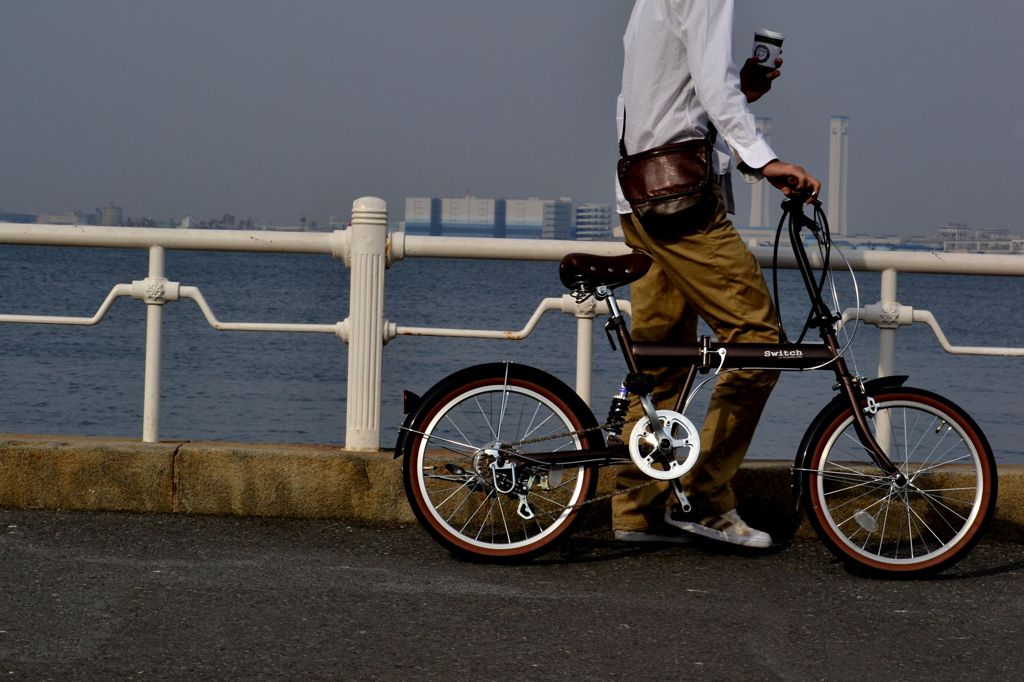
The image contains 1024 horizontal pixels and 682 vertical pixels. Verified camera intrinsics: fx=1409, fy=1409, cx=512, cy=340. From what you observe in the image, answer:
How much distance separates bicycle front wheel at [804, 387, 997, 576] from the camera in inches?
185

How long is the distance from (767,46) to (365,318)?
178cm

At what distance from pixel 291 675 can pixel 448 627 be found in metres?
0.61

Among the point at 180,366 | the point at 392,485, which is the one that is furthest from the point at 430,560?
the point at 180,366

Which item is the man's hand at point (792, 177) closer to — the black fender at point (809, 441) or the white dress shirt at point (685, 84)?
the white dress shirt at point (685, 84)

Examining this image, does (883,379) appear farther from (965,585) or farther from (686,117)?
(686,117)

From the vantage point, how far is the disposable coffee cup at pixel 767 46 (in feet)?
16.1

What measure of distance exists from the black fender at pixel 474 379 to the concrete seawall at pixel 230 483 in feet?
1.80

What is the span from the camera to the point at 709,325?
183 inches

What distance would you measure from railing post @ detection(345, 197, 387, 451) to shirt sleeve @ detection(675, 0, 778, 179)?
1413 millimetres

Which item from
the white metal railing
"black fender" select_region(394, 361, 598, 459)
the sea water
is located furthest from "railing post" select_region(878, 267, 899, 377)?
"black fender" select_region(394, 361, 598, 459)

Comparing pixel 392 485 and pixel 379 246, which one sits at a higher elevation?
pixel 379 246

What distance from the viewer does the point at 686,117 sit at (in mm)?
4648

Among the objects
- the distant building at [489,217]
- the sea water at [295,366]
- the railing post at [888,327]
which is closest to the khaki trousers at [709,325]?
the sea water at [295,366]

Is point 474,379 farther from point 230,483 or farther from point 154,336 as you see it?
point 154,336
